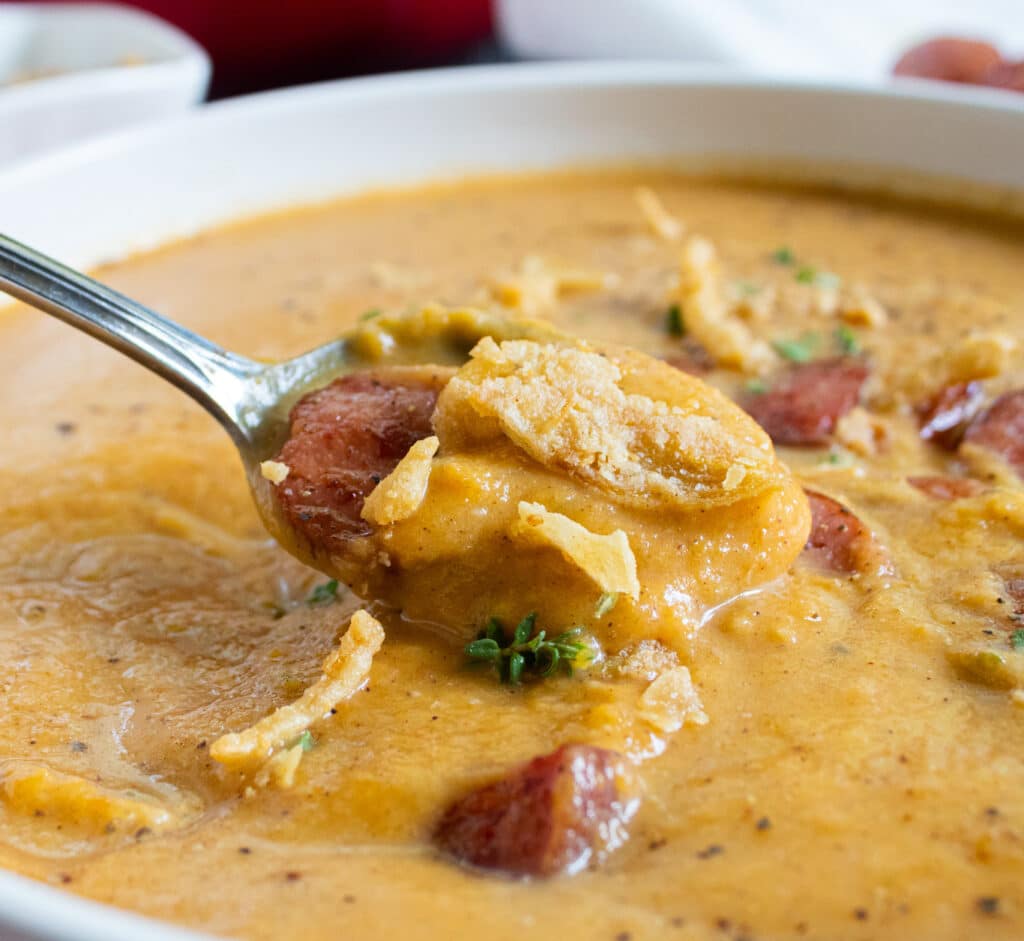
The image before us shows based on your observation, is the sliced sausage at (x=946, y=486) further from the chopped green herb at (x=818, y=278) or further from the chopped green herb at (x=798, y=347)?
the chopped green herb at (x=818, y=278)

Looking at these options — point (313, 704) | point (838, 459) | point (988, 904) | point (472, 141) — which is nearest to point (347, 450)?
point (313, 704)

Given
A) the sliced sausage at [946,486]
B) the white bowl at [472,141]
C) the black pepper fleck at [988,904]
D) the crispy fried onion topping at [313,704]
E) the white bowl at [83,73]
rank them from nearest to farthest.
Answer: the black pepper fleck at [988,904], the crispy fried onion topping at [313,704], the sliced sausage at [946,486], the white bowl at [472,141], the white bowl at [83,73]

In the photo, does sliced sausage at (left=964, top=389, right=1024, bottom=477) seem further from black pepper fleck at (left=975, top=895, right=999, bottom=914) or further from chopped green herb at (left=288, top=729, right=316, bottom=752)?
chopped green herb at (left=288, top=729, right=316, bottom=752)

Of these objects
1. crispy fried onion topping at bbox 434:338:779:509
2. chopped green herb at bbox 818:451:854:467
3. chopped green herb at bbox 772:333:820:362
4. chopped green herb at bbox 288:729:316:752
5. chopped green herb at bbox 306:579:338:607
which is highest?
crispy fried onion topping at bbox 434:338:779:509

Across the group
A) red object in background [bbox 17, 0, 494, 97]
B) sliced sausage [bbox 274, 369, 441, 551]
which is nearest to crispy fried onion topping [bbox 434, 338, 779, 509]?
sliced sausage [bbox 274, 369, 441, 551]

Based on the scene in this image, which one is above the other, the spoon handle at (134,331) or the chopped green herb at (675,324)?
the spoon handle at (134,331)

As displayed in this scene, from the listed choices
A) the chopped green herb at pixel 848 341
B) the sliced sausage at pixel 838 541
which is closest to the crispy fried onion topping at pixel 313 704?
the sliced sausage at pixel 838 541

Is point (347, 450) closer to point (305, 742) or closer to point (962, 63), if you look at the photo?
point (305, 742)
